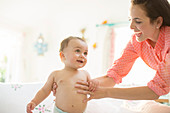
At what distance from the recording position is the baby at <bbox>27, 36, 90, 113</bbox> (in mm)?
1256

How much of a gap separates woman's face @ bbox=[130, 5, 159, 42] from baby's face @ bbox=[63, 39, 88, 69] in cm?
38

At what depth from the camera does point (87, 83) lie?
4.33 feet

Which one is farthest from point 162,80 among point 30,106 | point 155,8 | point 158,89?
point 30,106

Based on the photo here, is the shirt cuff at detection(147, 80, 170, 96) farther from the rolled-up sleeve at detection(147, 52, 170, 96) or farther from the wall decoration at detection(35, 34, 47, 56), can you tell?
the wall decoration at detection(35, 34, 47, 56)

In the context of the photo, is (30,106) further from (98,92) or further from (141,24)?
(141,24)

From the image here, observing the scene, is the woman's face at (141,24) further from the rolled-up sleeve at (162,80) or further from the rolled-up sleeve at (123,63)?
the rolled-up sleeve at (123,63)

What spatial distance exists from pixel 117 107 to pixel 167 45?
0.67m

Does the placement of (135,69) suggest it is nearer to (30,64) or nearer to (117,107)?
(117,107)

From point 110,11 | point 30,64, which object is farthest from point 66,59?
point 30,64

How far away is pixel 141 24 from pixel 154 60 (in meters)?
0.34

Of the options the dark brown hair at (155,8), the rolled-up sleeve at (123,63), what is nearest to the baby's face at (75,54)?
the rolled-up sleeve at (123,63)

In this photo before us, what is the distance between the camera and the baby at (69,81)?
49.4 inches

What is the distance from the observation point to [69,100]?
4.10 ft

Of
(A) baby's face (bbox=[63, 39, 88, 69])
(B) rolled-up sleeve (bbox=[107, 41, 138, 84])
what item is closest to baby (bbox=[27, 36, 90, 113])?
(A) baby's face (bbox=[63, 39, 88, 69])
